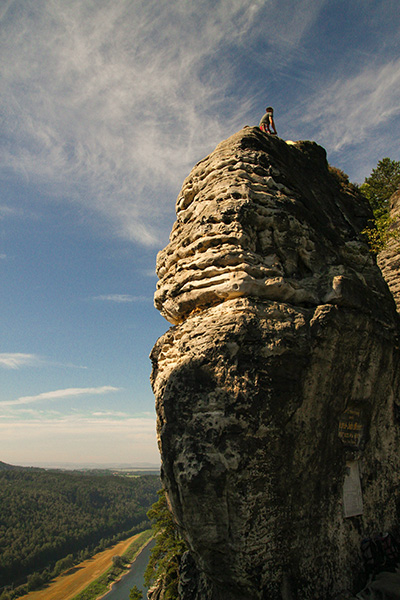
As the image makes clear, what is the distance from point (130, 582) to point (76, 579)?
1095 cm

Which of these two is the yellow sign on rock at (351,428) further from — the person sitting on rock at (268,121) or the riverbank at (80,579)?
the riverbank at (80,579)

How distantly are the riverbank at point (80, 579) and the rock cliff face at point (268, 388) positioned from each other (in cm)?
7101

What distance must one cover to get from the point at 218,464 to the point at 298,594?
8.20 feet

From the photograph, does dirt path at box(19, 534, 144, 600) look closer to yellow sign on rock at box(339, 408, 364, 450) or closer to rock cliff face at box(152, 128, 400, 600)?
rock cliff face at box(152, 128, 400, 600)

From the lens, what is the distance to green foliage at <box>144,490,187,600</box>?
11980 mm

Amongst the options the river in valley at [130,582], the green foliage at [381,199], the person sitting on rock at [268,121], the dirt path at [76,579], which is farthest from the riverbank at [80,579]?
the person sitting on rock at [268,121]

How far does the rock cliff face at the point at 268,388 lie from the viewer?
542 centimetres

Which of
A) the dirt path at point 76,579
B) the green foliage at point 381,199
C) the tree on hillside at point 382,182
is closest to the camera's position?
the green foliage at point 381,199

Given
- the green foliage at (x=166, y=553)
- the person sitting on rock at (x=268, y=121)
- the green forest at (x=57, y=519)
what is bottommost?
the green forest at (x=57, y=519)

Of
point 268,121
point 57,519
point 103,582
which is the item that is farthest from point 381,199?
point 57,519

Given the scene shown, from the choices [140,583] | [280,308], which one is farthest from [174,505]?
[140,583]

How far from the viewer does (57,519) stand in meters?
81.1

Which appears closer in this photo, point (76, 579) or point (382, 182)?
point (382, 182)

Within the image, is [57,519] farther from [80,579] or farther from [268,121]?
[268,121]
